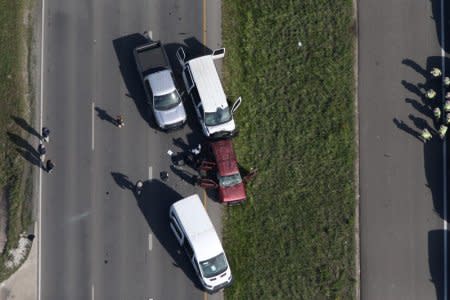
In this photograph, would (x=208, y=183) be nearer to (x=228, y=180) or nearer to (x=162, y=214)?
(x=228, y=180)

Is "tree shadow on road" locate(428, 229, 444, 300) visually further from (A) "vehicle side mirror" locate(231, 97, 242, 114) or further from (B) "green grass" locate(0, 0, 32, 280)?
(B) "green grass" locate(0, 0, 32, 280)

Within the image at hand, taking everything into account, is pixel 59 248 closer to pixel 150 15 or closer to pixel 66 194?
pixel 66 194

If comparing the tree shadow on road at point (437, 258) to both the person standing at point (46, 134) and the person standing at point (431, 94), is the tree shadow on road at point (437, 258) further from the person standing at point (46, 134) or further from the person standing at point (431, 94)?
the person standing at point (46, 134)

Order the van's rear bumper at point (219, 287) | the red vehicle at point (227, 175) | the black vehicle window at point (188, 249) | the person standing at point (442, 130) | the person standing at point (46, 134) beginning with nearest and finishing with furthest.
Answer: the black vehicle window at point (188, 249)
the van's rear bumper at point (219, 287)
the red vehicle at point (227, 175)
the person standing at point (46, 134)
the person standing at point (442, 130)

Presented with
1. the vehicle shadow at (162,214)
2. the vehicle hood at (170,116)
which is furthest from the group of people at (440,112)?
the vehicle shadow at (162,214)

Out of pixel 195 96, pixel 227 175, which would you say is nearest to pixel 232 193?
pixel 227 175

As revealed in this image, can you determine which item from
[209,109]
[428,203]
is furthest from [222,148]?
[428,203]
